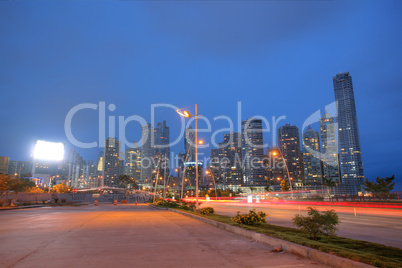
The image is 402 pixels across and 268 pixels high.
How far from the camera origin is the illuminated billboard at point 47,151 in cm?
8306

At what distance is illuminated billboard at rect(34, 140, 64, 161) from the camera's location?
8306 centimetres

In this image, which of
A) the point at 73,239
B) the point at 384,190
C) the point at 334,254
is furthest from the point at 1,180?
the point at 384,190

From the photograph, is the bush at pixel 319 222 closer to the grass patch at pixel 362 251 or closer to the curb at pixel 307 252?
the grass patch at pixel 362 251

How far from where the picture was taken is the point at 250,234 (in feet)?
37.1

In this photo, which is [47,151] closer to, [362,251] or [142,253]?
[142,253]

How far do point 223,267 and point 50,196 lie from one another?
82.2m

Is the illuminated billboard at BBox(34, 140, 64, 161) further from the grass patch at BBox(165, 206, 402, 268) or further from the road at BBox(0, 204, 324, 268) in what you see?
the grass patch at BBox(165, 206, 402, 268)

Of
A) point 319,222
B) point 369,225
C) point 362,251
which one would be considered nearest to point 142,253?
point 319,222

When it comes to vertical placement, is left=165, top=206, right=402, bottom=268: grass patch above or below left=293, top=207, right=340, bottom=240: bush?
below

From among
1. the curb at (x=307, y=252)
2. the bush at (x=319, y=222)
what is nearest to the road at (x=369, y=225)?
the bush at (x=319, y=222)

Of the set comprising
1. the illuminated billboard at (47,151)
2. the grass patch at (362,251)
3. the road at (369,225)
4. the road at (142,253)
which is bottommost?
the road at (369,225)

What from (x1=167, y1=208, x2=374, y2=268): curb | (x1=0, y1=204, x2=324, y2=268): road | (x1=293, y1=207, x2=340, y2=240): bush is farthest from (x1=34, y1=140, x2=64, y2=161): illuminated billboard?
(x1=293, y1=207, x2=340, y2=240): bush

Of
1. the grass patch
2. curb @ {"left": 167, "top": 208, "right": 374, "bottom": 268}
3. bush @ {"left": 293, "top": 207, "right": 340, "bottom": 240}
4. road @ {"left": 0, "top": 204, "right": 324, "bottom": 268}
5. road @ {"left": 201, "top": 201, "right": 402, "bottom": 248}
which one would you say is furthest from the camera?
road @ {"left": 201, "top": 201, "right": 402, "bottom": 248}

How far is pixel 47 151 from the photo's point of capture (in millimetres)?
85000
